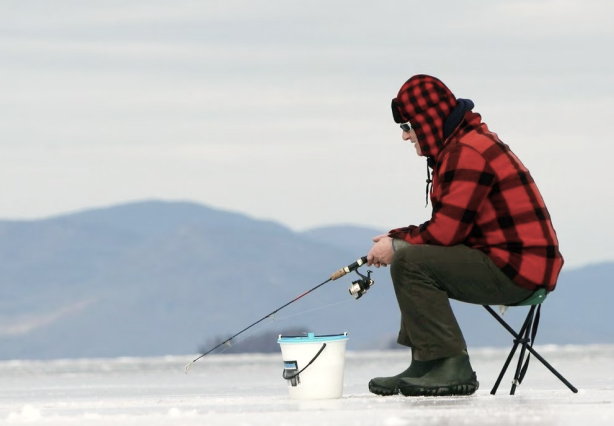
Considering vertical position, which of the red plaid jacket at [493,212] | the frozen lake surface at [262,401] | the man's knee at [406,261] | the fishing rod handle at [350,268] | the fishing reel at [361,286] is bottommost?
the frozen lake surface at [262,401]

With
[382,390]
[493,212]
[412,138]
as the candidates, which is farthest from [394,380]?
[412,138]

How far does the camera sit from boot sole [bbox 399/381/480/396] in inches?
255

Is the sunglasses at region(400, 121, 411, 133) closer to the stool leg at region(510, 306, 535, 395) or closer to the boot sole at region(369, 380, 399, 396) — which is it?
the stool leg at region(510, 306, 535, 395)

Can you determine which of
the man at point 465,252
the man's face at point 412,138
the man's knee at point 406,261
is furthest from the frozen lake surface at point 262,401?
the man's face at point 412,138

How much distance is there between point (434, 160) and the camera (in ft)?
22.1

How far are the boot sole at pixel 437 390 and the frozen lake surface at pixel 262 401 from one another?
0.17 ft

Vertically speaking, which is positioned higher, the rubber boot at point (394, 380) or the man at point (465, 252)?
the man at point (465, 252)

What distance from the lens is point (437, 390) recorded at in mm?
6477

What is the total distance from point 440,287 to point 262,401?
1.01 m

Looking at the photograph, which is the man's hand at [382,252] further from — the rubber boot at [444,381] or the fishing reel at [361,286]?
the rubber boot at [444,381]

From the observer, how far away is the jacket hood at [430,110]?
6.66 meters

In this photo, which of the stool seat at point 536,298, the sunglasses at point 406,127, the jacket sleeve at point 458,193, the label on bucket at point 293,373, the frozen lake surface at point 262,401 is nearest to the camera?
the frozen lake surface at point 262,401

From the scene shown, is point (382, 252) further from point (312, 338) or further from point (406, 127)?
point (406, 127)

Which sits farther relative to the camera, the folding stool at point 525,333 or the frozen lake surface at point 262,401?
the folding stool at point 525,333
